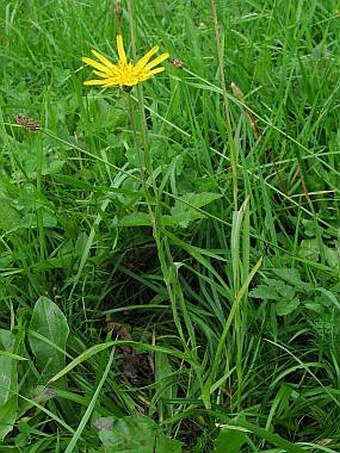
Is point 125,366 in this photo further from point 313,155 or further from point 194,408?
point 313,155

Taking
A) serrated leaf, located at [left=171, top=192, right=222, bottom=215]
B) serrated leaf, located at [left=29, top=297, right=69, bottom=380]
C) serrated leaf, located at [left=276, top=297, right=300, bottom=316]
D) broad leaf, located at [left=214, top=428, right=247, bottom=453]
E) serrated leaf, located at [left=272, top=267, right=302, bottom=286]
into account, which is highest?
serrated leaf, located at [left=171, top=192, right=222, bottom=215]

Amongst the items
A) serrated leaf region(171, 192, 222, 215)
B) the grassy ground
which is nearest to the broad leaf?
the grassy ground

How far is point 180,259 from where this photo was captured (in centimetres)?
148

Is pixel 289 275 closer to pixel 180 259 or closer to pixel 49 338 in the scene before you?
pixel 180 259

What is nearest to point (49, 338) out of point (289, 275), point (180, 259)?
point (180, 259)

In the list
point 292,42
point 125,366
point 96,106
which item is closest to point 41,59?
point 96,106

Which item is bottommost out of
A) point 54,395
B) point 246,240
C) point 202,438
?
point 202,438

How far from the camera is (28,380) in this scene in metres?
1.30

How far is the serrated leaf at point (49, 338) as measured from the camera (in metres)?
1.31

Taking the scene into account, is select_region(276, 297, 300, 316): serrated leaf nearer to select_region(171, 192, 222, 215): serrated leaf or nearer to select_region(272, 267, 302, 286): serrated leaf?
select_region(272, 267, 302, 286): serrated leaf

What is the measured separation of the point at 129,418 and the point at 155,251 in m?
0.40

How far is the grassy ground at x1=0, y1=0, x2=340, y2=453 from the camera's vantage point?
3.93 feet

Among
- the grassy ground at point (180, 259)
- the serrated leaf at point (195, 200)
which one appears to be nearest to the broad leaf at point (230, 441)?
the grassy ground at point (180, 259)

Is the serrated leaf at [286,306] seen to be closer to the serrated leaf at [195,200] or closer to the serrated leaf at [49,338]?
the serrated leaf at [195,200]
